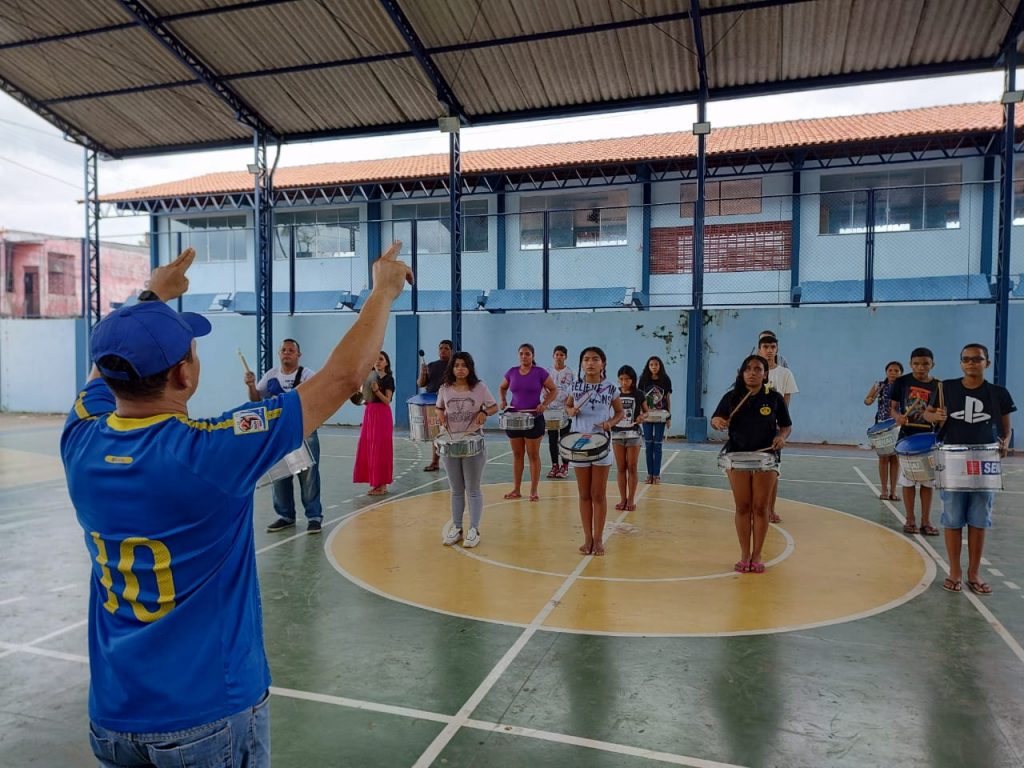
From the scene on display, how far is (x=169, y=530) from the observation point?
1572 mm

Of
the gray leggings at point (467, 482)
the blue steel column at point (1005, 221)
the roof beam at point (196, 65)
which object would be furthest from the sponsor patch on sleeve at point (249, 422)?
the roof beam at point (196, 65)

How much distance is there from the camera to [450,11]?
44.2ft

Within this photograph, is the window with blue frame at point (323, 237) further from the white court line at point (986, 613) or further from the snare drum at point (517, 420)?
the white court line at point (986, 613)

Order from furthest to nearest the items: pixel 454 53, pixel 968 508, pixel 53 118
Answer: pixel 53 118
pixel 454 53
pixel 968 508

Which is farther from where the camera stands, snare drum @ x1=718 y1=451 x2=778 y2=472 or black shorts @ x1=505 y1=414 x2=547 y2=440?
black shorts @ x1=505 y1=414 x2=547 y2=440

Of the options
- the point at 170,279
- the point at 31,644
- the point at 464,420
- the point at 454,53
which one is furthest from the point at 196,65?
the point at 170,279

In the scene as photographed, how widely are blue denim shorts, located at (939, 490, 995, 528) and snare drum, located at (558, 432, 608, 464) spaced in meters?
2.72

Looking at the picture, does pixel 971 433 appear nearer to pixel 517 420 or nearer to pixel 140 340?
pixel 517 420

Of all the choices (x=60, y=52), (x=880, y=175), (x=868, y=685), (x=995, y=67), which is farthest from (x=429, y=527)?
(x=880, y=175)

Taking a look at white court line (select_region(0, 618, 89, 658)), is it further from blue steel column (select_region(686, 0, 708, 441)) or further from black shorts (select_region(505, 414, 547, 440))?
blue steel column (select_region(686, 0, 708, 441))

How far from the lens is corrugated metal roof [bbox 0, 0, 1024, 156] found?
1302 centimetres

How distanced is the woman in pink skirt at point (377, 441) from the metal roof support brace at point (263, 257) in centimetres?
880

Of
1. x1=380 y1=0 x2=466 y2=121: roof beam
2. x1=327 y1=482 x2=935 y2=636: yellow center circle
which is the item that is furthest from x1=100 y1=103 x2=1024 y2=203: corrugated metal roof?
x1=327 y1=482 x2=935 y2=636: yellow center circle

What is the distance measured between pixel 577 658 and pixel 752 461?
250cm
